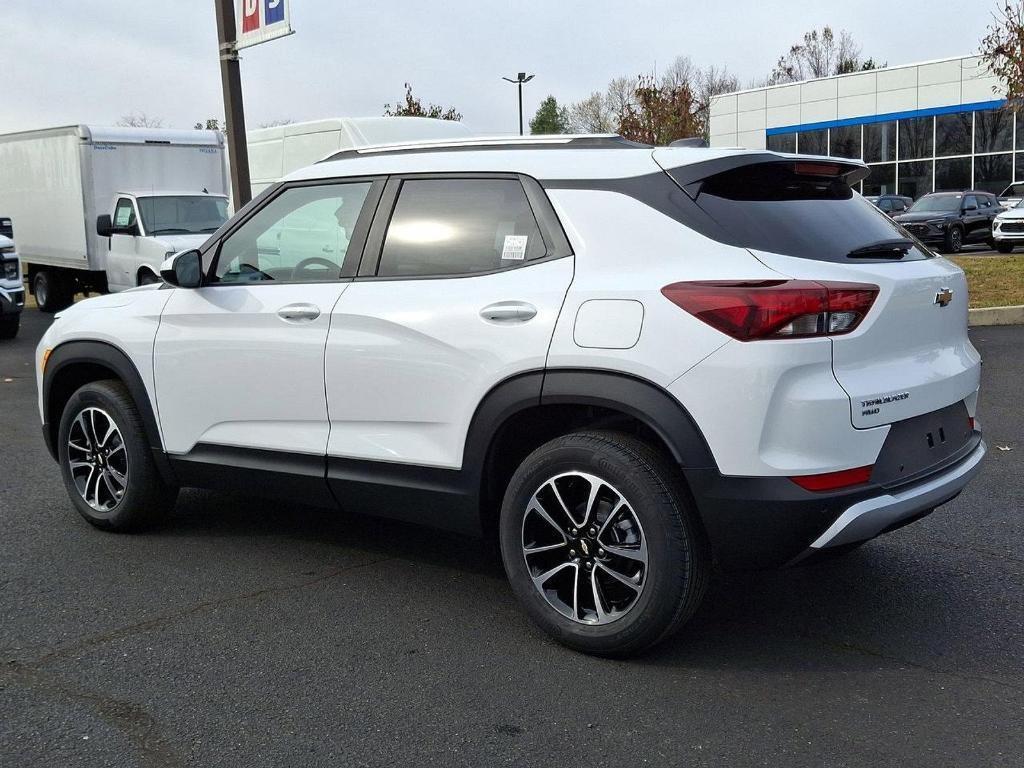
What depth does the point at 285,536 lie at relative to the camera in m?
5.27

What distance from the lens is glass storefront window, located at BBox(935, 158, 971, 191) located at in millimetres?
41375

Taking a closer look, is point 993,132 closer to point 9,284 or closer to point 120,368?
point 9,284

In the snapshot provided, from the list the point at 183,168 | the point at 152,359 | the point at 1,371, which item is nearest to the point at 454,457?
the point at 152,359

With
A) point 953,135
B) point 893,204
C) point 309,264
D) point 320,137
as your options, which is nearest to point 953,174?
point 953,135

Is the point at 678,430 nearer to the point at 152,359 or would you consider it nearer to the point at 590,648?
the point at 590,648

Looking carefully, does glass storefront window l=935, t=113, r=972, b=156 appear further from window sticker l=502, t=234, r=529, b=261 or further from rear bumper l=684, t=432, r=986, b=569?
rear bumper l=684, t=432, r=986, b=569

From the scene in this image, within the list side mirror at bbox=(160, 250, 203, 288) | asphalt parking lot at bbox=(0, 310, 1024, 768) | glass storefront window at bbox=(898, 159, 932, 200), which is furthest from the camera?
glass storefront window at bbox=(898, 159, 932, 200)

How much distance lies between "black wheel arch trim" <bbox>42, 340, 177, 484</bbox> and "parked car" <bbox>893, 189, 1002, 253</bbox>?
23.9m

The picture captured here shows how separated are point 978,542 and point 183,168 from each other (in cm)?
1543

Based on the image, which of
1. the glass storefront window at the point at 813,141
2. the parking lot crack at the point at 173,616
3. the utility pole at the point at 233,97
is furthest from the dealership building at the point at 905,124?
the parking lot crack at the point at 173,616

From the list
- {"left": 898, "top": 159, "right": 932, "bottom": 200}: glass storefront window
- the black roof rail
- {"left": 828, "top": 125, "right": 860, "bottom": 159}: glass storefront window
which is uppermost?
{"left": 828, "top": 125, "right": 860, "bottom": 159}: glass storefront window

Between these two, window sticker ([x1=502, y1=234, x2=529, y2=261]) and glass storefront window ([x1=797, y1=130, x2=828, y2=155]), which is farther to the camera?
glass storefront window ([x1=797, y1=130, x2=828, y2=155])

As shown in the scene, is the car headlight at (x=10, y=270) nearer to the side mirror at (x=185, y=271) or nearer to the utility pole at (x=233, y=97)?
the utility pole at (x=233, y=97)

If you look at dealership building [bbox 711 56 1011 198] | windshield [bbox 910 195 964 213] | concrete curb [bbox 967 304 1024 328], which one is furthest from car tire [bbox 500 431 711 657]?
dealership building [bbox 711 56 1011 198]
